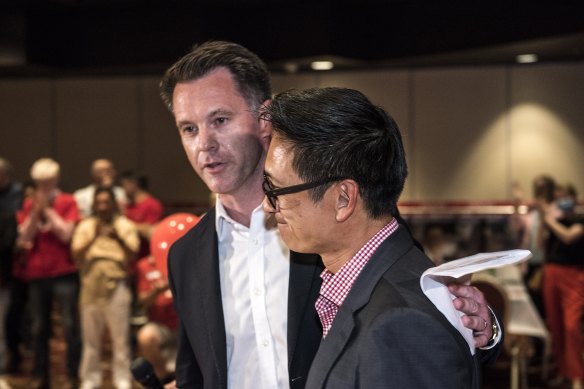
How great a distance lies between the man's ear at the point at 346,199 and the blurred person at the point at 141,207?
5.51 metres

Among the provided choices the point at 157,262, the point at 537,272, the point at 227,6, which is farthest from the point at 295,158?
the point at 227,6

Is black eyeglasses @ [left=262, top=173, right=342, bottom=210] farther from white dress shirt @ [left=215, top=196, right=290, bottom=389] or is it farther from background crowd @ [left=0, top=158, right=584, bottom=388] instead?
background crowd @ [left=0, top=158, right=584, bottom=388]

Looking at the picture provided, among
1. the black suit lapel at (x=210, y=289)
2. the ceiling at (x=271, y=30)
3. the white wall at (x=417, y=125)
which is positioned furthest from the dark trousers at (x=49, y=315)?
the black suit lapel at (x=210, y=289)

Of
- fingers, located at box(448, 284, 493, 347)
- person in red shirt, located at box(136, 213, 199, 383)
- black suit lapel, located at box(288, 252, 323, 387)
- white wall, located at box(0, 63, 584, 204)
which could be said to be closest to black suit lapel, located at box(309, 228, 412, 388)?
fingers, located at box(448, 284, 493, 347)

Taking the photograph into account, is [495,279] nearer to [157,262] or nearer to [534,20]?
[534,20]

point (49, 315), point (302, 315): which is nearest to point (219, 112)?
point (302, 315)

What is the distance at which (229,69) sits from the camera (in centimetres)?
210

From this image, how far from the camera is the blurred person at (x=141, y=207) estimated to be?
6965 millimetres

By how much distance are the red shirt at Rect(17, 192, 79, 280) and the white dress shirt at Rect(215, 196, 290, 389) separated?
15.0 feet

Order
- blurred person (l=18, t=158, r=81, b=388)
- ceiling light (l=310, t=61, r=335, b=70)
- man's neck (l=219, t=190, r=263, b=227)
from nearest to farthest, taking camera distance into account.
Answer: man's neck (l=219, t=190, r=263, b=227), blurred person (l=18, t=158, r=81, b=388), ceiling light (l=310, t=61, r=335, b=70)

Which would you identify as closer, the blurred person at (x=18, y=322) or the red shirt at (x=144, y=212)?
the red shirt at (x=144, y=212)

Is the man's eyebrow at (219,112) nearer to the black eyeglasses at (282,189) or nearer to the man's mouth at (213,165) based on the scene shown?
the man's mouth at (213,165)

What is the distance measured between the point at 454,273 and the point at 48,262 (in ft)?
18.2

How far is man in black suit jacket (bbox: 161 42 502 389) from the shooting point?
2004mm
